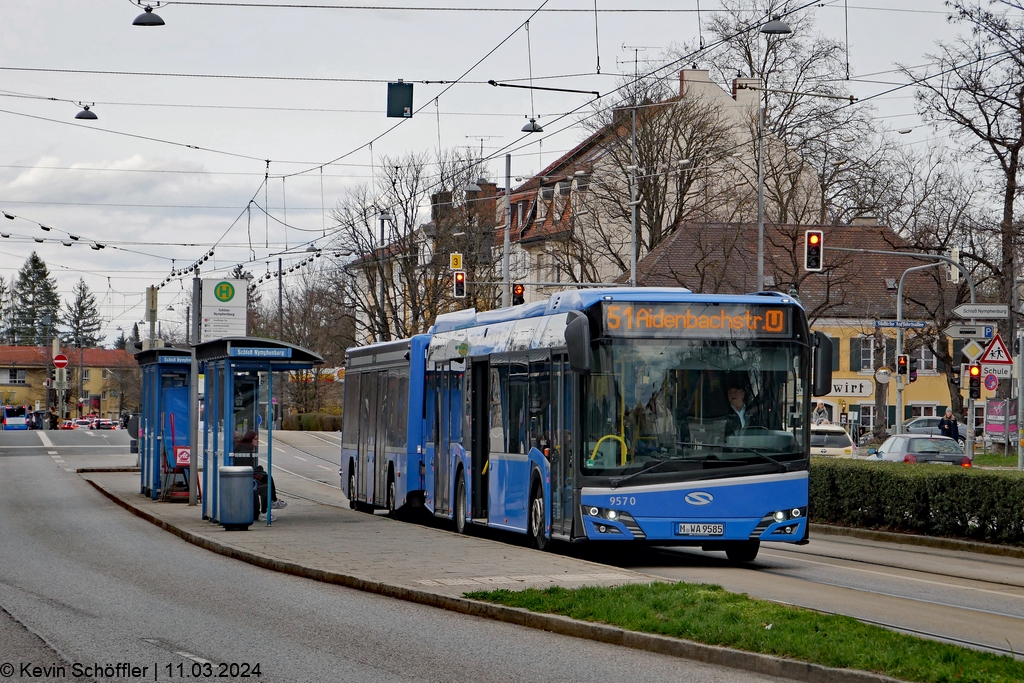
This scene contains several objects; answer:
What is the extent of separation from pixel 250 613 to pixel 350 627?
3.99 ft

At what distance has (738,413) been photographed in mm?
15875

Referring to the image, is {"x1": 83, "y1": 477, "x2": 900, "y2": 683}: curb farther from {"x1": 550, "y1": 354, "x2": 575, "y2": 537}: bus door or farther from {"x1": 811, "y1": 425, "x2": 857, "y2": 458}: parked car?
{"x1": 811, "y1": 425, "x2": 857, "y2": 458}: parked car

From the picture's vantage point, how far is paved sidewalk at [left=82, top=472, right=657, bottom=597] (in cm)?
1364

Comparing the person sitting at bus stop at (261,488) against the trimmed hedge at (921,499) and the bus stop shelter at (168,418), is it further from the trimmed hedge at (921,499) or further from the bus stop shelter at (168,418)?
the trimmed hedge at (921,499)

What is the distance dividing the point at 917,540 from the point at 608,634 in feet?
38.7

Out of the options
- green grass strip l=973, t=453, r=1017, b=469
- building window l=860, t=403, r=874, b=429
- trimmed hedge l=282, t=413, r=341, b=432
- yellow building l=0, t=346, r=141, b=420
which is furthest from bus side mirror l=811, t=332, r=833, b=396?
yellow building l=0, t=346, r=141, b=420

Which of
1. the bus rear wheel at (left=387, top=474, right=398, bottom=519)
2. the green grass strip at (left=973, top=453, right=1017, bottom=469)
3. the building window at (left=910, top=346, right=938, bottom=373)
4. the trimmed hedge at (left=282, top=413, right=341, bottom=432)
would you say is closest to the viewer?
the bus rear wheel at (left=387, top=474, right=398, bottom=519)

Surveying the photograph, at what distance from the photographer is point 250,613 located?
11820 mm

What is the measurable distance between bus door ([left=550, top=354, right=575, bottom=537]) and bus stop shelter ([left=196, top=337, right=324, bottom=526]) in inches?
208

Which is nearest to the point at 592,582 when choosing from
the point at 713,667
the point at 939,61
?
the point at 713,667

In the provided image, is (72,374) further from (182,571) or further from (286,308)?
(182,571)

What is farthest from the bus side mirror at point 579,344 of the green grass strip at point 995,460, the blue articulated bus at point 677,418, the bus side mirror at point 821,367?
the green grass strip at point 995,460

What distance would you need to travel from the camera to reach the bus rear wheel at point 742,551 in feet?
55.2

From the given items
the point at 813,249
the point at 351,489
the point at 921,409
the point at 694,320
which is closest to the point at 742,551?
the point at 694,320
